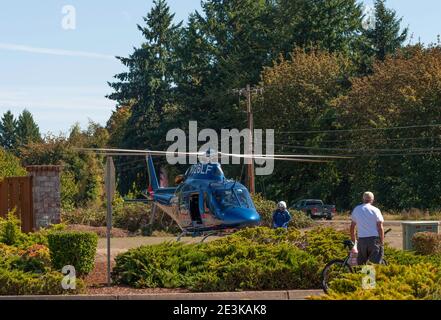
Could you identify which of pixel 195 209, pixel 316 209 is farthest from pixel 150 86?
pixel 195 209

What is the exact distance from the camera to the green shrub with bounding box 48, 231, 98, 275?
18.5m

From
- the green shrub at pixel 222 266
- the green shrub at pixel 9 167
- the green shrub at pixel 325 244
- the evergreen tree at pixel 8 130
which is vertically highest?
the evergreen tree at pixel 8 130

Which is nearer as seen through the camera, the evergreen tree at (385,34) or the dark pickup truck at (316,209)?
the dark pickup truck at (316,209)

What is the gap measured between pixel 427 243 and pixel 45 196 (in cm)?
1189

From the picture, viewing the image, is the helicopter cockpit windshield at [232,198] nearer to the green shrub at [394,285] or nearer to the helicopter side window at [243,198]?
the helicopter side window at [243,198]

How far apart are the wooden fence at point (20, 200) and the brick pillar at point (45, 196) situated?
17 centimetres

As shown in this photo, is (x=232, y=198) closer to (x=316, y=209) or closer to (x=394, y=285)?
(x=394, y=285)

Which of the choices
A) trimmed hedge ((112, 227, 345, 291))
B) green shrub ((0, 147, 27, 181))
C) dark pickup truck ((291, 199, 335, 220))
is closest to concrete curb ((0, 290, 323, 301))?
trimmed hedge ((112, 227, 345, 291))

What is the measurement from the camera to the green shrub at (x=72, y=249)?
1850cm

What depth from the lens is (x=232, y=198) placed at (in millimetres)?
28031

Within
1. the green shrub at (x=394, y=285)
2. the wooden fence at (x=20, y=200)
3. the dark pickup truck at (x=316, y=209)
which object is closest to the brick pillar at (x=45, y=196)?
the wooden fence at (x=20, y=200)

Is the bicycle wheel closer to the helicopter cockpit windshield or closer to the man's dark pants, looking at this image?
the man's dark pants

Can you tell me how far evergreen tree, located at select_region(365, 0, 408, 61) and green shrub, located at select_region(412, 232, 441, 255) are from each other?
56489 mm

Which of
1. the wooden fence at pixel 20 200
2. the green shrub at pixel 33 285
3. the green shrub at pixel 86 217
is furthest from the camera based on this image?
the green shrub at pixel 86 217
